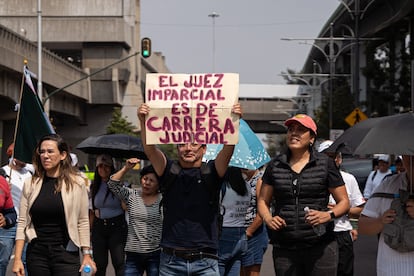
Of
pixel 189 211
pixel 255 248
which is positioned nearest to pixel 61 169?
pixel 189 211

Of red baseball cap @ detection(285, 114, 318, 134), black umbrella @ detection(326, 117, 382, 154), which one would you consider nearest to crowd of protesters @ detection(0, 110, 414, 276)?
red baseball cap @ detection(285, 114, 318, 134)

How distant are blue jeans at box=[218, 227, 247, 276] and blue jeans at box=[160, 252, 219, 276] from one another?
1973mm

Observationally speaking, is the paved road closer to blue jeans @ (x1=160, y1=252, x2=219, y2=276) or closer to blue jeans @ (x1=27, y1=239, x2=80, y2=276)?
blue jeans @ (x1=27, y1=239, x2=80, y2=276)

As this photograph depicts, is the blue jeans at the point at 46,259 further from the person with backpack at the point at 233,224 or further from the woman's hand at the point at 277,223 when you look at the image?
the person with backpack at the point at 233,224

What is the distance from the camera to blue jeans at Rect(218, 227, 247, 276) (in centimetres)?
777

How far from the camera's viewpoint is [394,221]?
5523mm

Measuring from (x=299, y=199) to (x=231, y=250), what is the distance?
6.03 feet

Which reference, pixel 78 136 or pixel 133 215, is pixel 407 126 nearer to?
pixel 133 215

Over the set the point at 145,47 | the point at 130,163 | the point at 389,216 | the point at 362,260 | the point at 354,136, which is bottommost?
the point at 362,260

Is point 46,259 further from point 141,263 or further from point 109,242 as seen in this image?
point 109,242

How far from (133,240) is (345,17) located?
47347 millimetres

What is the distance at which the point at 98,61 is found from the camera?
63.8m

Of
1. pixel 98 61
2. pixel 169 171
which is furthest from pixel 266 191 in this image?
pixel 98 61

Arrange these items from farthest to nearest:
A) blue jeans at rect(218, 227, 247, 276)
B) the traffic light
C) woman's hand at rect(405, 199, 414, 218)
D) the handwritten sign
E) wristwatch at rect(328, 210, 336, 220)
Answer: the traffic light → blue jeans at rect(218, 227, 247, 276) → wristwatch at rect(328, 210, 336, 220) → the handwritten sign → woman's hand at rect(405, 199, 414, 218)
